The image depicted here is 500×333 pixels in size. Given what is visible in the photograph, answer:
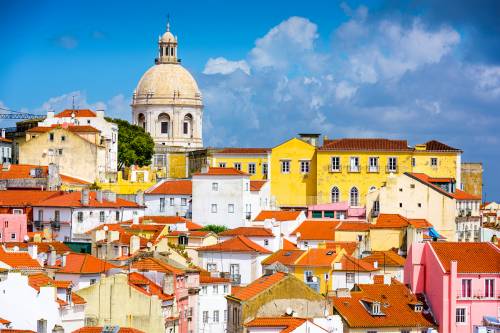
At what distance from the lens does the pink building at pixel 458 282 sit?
5772 cm

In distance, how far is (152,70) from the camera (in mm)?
146000

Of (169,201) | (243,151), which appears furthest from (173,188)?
(243,151)

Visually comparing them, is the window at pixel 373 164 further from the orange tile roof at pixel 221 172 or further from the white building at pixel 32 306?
the white building at pixel 32 306

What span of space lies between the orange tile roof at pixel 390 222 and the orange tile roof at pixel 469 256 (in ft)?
80.6

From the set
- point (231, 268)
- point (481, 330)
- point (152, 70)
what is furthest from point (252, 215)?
point (152, 70)

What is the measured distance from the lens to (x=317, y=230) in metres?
88.7

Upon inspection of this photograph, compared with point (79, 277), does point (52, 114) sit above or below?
above

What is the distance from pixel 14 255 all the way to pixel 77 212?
73.7 feet

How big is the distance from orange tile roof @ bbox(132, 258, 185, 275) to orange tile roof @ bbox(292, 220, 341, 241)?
77.7 ft

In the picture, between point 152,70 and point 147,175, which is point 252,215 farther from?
point 152,70

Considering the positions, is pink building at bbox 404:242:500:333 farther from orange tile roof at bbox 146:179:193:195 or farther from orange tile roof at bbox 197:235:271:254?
orange tile roof at bbox 146:179:193:195

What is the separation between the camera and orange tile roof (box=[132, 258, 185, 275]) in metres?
61.7

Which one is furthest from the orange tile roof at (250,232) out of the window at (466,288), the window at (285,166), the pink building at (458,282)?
the window at (466,288)

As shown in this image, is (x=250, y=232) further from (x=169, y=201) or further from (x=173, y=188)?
(x=173, y=188)
